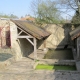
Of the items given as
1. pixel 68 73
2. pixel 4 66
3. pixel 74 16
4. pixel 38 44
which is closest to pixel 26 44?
pixel 38 44

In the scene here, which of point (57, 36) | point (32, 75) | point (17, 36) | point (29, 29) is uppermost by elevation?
point (29, 29)

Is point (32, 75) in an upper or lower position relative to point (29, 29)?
lower

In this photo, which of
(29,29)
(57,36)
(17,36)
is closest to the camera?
(17,36)

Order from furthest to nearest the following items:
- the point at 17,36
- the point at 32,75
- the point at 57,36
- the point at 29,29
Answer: the point at 57,36 → the point at 29,29 → the point at 17,36 → the point at 32,75

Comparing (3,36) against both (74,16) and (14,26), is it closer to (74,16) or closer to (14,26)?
(14,26)

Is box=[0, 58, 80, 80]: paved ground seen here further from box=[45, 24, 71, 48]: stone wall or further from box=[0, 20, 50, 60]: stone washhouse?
box=[45, 24, 71, 48]: stone wall

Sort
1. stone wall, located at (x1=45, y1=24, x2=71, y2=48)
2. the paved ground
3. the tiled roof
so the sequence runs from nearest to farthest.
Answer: the paved ground < the tiled roof < stone wall, located at (x1=45, y1=24, x2=71, y2=48)

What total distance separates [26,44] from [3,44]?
10.1 ft

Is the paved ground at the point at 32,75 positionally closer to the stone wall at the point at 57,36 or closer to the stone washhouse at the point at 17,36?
the stone washhouse at the point at 17,36

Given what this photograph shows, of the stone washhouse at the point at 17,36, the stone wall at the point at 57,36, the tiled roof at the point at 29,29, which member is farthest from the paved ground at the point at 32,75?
the stone wall at the point at 57,36

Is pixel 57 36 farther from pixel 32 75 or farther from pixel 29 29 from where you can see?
pixel 32 75

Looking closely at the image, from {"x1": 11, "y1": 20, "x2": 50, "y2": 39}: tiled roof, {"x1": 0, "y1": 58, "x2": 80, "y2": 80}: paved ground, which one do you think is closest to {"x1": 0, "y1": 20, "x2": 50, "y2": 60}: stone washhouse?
{"x1": 11, "y1": 20, "x2": 50, "y2": 39}: tiled roof

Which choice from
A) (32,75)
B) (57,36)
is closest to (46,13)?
(57,36)

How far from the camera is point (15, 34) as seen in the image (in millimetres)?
15227
